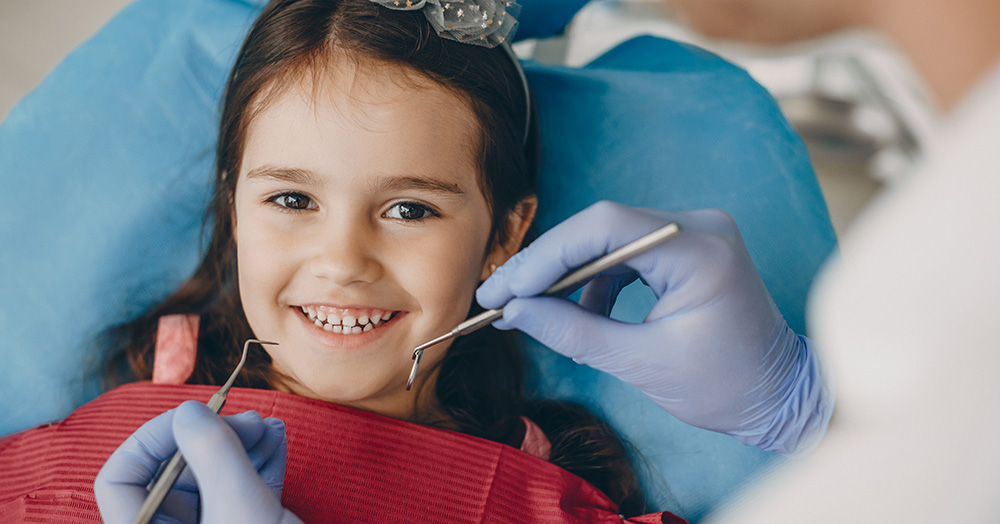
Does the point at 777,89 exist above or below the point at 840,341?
below

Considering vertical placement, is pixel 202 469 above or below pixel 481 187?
below

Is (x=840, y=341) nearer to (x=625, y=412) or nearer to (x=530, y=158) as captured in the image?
(x=625, y=412)

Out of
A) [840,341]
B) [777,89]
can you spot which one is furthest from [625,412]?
[777,89]

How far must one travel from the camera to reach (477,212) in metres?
0.98

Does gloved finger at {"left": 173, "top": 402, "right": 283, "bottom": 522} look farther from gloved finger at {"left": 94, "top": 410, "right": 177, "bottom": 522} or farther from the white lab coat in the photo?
the white lab coat

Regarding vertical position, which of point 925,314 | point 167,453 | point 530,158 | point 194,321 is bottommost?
point 194,321

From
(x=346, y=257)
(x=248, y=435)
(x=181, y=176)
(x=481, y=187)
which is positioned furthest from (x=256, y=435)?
(x=181, y=176)

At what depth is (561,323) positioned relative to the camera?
85 cm

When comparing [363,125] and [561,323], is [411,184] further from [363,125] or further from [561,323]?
[561,323]

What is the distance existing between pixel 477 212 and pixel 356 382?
0.31 meters

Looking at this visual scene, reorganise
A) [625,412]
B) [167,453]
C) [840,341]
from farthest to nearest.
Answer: [625,412] → [167,453] → [840,341]

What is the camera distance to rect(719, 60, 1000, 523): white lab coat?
1.63ft

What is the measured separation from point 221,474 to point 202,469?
0.02 meters

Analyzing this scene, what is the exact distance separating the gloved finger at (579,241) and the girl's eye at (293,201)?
1.07ft
